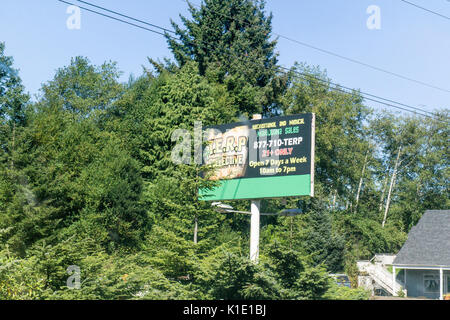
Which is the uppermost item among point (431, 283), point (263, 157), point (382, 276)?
point (263, 157)

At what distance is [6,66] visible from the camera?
43.0 m

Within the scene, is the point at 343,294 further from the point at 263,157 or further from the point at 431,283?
the point at 431,283

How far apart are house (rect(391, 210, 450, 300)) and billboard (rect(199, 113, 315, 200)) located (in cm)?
1941

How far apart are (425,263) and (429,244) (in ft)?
8.41

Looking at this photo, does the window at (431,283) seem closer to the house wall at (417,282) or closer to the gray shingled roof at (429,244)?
the house wall at (417,282)

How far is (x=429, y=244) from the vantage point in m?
42.0

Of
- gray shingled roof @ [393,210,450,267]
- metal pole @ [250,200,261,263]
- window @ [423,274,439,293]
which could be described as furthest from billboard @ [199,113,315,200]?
window @ [423,274,439,293]

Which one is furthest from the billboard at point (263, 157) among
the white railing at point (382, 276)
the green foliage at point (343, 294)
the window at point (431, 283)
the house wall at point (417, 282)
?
the window at point (431, 283)

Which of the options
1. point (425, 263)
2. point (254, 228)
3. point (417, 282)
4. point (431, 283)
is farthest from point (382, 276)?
point (254, 228)

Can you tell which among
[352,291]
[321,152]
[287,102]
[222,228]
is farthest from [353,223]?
[352,291]

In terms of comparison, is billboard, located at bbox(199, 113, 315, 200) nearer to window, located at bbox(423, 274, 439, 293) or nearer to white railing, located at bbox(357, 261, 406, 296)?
white railing, located at bbox(357, 261, 406, 296)

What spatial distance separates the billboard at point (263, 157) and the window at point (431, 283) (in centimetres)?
2234

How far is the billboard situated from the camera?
2366 cm

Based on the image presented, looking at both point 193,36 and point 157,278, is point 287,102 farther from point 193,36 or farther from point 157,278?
point 157,278
